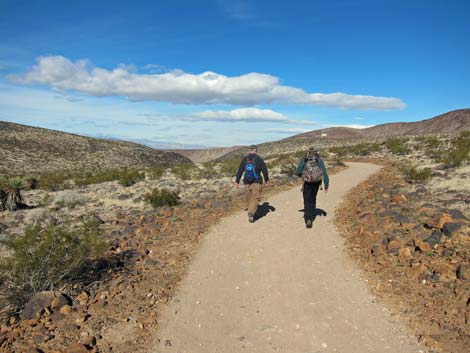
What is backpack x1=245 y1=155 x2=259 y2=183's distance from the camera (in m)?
9.17

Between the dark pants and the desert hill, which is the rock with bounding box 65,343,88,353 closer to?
the dark pants

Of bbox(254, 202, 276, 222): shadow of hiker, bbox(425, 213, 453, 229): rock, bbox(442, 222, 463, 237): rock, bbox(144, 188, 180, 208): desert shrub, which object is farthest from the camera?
bbox(144, 188, 180, 208): desert shrub

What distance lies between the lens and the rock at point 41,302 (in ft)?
15.3

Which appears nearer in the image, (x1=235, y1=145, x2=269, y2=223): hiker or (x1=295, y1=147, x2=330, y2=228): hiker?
(x1=295, y1=147, x2=330, y2=228): hiker

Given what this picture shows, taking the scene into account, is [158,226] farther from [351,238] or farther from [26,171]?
[26,171]

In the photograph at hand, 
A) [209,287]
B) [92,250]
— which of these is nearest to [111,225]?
[92,250]

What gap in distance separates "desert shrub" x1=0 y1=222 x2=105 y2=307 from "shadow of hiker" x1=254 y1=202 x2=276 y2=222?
524cm

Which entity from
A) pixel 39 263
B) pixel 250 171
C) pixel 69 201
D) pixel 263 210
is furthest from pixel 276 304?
pixel 69 201

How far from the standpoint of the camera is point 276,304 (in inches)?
196

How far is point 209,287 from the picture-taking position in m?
5.68

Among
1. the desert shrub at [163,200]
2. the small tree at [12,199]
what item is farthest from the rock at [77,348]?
the small tree at [12,199]

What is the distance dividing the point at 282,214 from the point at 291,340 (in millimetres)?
6178

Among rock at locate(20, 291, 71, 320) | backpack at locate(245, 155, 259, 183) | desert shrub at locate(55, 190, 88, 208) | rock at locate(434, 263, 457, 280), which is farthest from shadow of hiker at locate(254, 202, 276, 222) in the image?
desert shrub at locate(55, 190, 88, 208)

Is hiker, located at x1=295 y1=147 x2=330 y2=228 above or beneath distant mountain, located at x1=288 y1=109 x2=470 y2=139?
beneath
